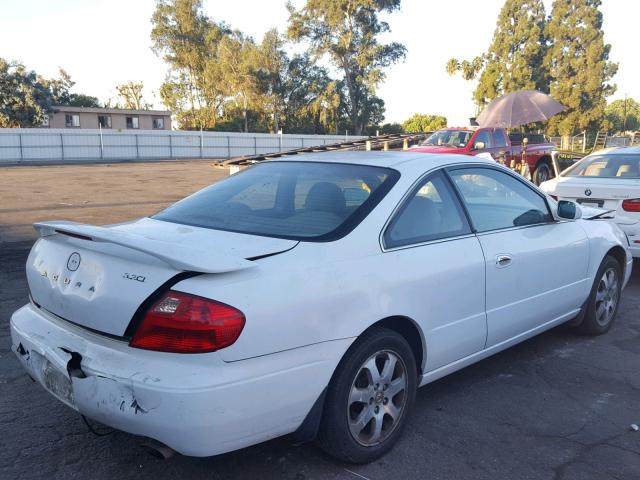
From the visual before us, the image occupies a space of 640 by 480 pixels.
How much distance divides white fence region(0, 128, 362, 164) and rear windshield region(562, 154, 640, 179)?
105ft

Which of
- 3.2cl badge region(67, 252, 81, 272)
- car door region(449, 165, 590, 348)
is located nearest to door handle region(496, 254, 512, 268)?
car door region(449, 165, 590, 348)

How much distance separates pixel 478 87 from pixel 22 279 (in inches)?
1951

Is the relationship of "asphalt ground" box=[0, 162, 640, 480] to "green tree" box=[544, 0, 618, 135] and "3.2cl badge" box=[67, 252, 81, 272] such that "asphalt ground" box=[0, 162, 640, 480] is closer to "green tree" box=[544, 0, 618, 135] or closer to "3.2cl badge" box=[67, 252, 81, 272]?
"3.2cl badge" box=[67, 252, 81, 272]

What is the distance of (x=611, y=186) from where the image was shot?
665cm

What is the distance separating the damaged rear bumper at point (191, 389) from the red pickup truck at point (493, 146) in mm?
11946

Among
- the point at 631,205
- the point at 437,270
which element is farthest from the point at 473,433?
the point at 631,205

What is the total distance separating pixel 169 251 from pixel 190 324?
35 centimetres

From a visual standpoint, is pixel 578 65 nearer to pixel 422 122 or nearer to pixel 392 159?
pixel 422 122

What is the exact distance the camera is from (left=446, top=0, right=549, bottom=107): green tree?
162ft

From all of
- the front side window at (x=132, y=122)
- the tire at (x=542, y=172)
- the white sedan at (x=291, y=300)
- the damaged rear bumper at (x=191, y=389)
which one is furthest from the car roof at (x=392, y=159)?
the front side window at (x=132, y=122)

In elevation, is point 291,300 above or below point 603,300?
above

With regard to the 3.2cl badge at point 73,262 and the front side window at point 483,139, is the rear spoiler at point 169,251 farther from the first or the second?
the front side window at point 483,139

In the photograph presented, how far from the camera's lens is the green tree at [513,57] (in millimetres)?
49500

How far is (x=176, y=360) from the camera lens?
238cm
